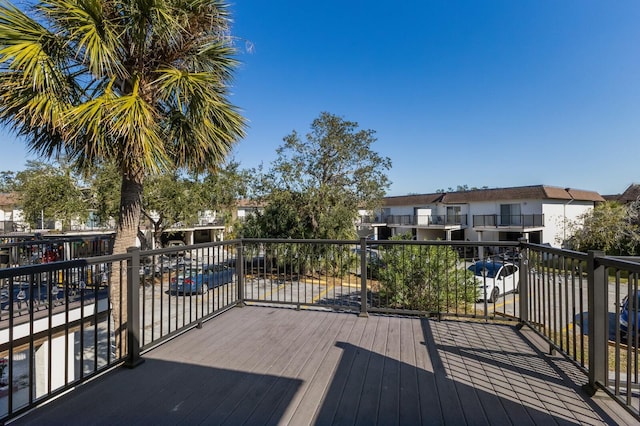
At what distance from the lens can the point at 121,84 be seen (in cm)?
421

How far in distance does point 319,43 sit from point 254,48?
17.8 ft

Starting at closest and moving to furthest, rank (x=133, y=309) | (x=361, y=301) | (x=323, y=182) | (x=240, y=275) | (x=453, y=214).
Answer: (x=133, y=309) < (x=361, y=301) < (x=240, y=275) < (x=323, y=182) < (x=453, y=214)

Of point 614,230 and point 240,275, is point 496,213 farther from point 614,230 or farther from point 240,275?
point 240,275

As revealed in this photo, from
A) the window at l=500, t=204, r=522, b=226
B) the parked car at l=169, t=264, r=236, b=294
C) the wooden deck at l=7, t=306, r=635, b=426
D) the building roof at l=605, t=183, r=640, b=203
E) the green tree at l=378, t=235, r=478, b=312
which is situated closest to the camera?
the wooden deck at l=7, t=306, r=635, b=426

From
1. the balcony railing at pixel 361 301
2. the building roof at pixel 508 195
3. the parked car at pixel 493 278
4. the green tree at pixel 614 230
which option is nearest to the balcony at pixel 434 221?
the building roof at pixel 508 195

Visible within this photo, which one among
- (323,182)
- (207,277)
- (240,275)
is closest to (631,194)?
(323,182)

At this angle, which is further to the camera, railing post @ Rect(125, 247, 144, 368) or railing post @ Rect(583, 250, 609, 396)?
railing post @ Rect(125, 247, 144, 368)

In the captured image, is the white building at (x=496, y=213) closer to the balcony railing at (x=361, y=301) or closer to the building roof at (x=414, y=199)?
the building roof at (x=414, y=199)

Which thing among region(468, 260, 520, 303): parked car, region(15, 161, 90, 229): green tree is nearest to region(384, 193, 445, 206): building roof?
region(468, 260, 520, 303): parked car

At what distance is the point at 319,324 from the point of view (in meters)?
3.56

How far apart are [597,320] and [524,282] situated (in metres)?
1.50

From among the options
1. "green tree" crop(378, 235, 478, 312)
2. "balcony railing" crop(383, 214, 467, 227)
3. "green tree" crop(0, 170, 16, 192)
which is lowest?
"green tree" crop(378, 235, 478, 312)

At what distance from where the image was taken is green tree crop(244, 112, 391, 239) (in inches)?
494

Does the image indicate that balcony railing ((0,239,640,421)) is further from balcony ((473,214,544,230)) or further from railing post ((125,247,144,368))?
balcony ((473,214,544,230))
